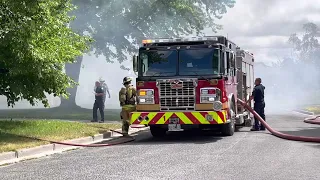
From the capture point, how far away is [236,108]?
1503 centimetres

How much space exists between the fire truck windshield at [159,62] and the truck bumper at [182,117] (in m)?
1.07

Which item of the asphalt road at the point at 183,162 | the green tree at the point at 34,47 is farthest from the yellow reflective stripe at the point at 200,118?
the green tree at the point at 34,47

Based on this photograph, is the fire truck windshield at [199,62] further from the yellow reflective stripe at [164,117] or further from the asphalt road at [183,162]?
the asphalt road at [183,162]

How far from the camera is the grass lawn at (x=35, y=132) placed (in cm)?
1116

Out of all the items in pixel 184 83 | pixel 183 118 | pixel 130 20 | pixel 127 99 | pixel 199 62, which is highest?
pixel 130 20

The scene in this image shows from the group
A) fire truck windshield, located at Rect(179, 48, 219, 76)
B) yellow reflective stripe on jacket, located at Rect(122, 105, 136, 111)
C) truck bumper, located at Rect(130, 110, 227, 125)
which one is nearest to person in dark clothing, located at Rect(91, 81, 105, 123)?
yellow reflective stripe on jacket, located at Rect(122, 105, 136, 111)

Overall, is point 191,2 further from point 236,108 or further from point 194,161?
point 194,161

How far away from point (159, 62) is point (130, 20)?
54.2 feet

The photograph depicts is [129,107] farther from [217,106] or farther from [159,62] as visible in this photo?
[217,106]

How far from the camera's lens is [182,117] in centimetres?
1279

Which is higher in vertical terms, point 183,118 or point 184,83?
point 184,83

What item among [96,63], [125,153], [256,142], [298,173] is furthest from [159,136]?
[96,63]

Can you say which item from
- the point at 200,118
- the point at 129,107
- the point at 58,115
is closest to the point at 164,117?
the point at 200,118

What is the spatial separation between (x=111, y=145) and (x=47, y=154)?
2.00 meters
